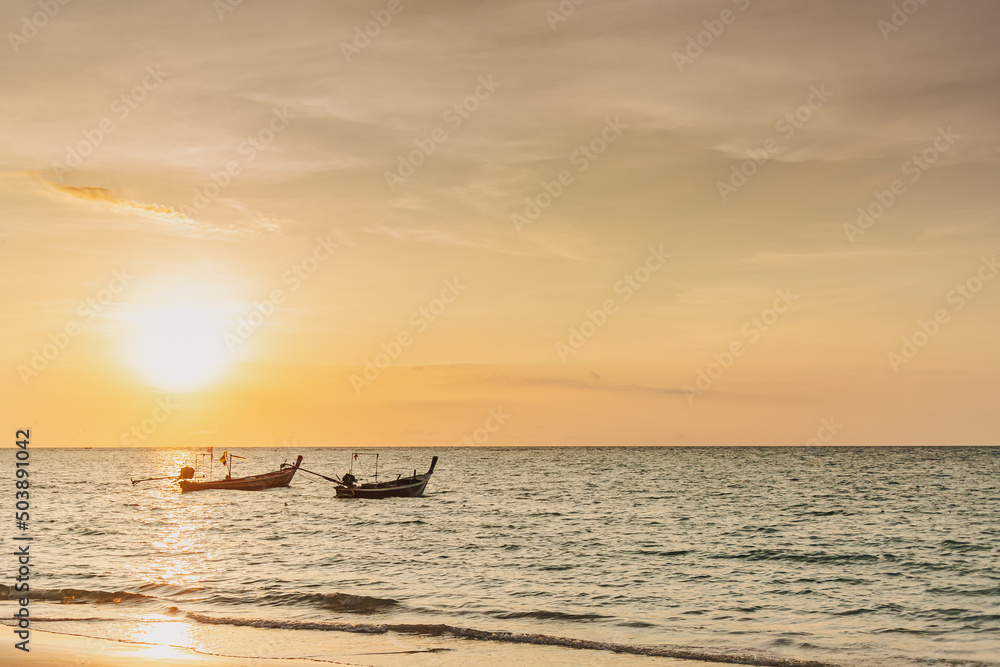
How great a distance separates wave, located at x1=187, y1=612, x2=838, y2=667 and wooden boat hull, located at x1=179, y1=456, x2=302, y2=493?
69654mm

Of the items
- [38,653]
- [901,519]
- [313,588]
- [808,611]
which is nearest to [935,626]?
[808,611]

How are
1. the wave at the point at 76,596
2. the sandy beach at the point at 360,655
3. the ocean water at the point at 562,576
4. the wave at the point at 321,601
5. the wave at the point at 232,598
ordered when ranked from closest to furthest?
the sandy beach at the point at 360,655
the ocean water at the point at 562,576
the wave at the point at 321,601
the wave at the point at 232,598
the wave at the point at 76,596

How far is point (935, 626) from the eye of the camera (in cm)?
2333

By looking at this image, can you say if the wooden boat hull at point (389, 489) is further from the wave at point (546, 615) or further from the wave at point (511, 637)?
the wave at point (511, 637)

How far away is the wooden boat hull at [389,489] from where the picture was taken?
244ft

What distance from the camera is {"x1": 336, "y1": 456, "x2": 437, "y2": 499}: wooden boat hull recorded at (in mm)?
74250

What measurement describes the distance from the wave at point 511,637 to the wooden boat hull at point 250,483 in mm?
69654

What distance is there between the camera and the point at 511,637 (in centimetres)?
2089

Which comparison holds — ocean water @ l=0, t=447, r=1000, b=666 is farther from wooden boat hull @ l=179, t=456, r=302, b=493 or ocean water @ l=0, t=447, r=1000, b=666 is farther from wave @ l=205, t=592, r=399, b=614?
wooden boat hull @ l=179, t=456, r=302, b=493

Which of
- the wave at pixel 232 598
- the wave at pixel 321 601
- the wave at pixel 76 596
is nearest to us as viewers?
the wave at pixel 321 601

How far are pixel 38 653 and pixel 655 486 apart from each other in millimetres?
87311

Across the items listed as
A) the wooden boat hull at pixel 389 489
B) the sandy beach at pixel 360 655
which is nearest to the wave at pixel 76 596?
the sandy beach at pixel 360 655

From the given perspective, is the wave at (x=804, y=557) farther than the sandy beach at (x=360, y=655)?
Yes

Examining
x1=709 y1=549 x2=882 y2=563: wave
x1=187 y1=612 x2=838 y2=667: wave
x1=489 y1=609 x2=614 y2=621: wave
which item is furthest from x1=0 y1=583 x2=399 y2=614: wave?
x1=709 y1=549 x2=882 y2=563: wave
